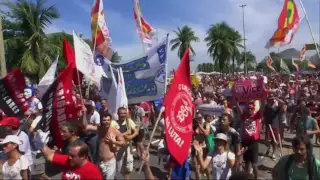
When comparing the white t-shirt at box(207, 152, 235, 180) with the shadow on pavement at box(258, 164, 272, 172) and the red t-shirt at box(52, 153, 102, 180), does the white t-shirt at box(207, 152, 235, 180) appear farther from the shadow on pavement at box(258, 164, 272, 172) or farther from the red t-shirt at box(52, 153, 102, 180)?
the shadow on pavement at box(258, 164, 272, 172)

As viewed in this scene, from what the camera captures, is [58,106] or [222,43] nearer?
[58,106]

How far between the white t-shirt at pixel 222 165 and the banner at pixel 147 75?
227cm

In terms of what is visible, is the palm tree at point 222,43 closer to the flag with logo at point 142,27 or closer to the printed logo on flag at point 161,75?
the flag with logo at point 142,27

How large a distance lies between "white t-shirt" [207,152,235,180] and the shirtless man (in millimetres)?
1278

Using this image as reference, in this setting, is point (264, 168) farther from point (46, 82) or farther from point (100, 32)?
point (100, 32)

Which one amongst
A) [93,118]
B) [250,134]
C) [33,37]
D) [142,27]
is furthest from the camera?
[33,37]

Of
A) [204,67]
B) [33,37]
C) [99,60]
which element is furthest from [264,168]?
[204,67]

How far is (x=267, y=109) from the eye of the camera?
977 cm

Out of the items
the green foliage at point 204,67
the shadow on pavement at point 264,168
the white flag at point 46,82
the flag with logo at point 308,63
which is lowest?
the shadow on pavement at point 264,168

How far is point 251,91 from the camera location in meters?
8.62

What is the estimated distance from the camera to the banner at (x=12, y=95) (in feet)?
21.4

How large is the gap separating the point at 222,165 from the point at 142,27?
329 inches

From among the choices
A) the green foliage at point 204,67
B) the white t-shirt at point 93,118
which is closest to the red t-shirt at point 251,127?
the white t-shirt at point 93,118

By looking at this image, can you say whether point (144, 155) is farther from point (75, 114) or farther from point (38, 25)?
point (38, 25)
